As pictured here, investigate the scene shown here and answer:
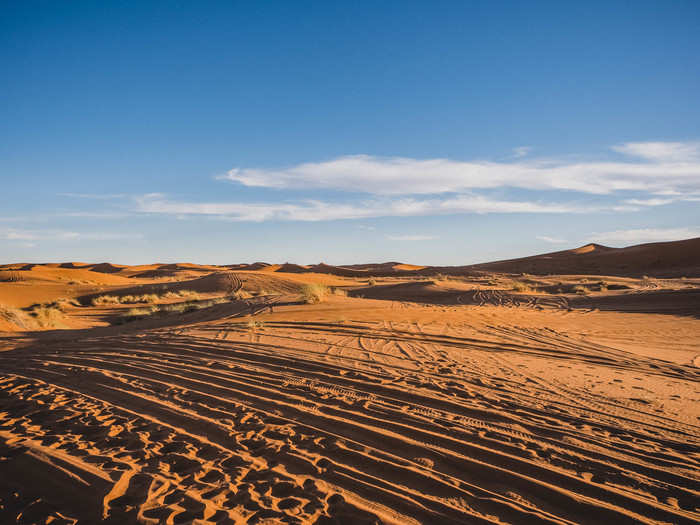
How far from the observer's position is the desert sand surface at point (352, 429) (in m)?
2.98

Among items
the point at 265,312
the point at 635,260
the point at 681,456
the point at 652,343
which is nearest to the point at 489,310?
the point at 652,343

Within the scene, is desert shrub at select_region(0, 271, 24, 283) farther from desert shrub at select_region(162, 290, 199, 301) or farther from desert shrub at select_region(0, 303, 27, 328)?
desert shrub at select_region(0, 303, 27, 328)

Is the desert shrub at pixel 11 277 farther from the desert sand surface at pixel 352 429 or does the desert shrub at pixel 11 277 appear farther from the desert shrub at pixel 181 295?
the desert sand surface at pixel 352 429

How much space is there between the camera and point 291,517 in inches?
111

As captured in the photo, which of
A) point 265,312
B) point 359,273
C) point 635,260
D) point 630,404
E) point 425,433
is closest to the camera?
point 425,433

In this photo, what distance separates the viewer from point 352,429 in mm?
4277

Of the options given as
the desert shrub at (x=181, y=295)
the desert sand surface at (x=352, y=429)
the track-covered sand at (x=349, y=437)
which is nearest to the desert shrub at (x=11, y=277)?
the desert shrub at (x=181, y=295)

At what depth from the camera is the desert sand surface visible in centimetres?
298

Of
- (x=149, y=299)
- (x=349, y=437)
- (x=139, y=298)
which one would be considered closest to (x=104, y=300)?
(x=139, y=298)

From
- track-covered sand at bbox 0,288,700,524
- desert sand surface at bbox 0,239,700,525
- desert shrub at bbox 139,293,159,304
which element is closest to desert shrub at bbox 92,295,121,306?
desert shrub at bbox 139,293,159,304

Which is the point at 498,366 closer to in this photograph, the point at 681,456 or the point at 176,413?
the point at 681,456

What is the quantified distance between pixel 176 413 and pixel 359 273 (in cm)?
4636

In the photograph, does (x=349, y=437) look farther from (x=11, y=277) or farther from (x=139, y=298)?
(x=11, y=277)

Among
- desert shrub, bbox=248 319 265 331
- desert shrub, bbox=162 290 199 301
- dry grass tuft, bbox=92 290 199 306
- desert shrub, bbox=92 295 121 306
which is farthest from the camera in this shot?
desert shrub, bbox=162 290 199 301
